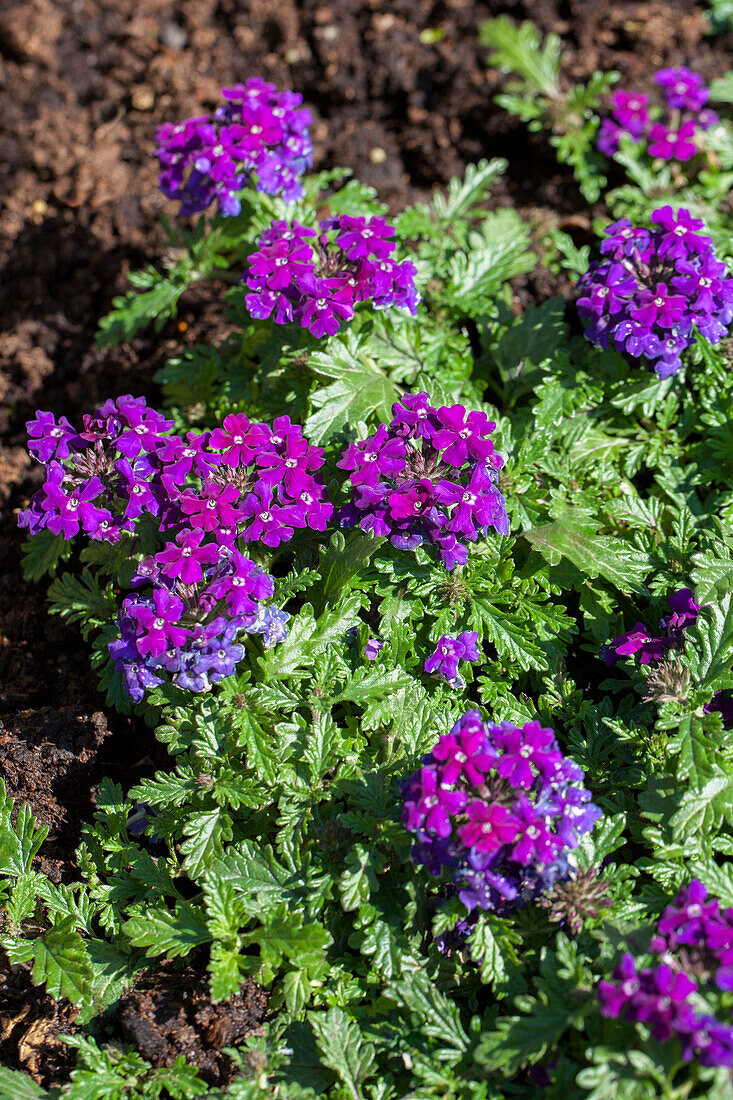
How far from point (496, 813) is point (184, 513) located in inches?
72.2

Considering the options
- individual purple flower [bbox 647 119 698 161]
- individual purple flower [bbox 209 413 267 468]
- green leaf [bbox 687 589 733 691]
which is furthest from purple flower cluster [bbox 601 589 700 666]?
individual purple flower [bbox 647 119 698 161]

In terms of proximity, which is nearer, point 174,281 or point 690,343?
point 690,343

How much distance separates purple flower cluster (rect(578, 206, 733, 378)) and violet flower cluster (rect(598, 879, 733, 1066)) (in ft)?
8.46

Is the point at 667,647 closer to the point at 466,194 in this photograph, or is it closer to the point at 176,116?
the point at 466,194

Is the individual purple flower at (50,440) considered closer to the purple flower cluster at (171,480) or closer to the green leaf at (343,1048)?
the purple flower cluster at (171,480)

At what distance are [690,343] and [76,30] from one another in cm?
580

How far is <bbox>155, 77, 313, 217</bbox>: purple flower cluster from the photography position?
4906 millimetres

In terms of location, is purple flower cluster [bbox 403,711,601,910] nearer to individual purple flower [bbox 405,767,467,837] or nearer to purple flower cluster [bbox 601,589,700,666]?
individual purple flower [bbox 405,767,467,837]

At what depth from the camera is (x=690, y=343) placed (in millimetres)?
4547

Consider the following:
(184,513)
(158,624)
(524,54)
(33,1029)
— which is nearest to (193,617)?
(158,624)

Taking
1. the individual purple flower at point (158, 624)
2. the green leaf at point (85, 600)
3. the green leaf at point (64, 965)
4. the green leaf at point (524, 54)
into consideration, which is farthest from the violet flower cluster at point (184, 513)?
the green leaf at point (524, 54)

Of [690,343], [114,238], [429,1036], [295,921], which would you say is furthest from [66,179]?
[429,1036]

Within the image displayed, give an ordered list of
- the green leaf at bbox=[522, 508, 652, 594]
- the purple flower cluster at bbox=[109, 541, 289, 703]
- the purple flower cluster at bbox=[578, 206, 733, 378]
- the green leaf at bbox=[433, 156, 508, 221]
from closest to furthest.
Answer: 1. the purple flower cluster at bbox=[109, 541, 289, 703]
2. the green leaf at bbox=[522, 508, 652, 594]
3. the purple flower cluster at bbox=[578, 206, 733, 378]
4. the green leaf at bbox=[433, 156, 508, 221]

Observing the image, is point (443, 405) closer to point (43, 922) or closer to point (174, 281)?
point (174, 281)
